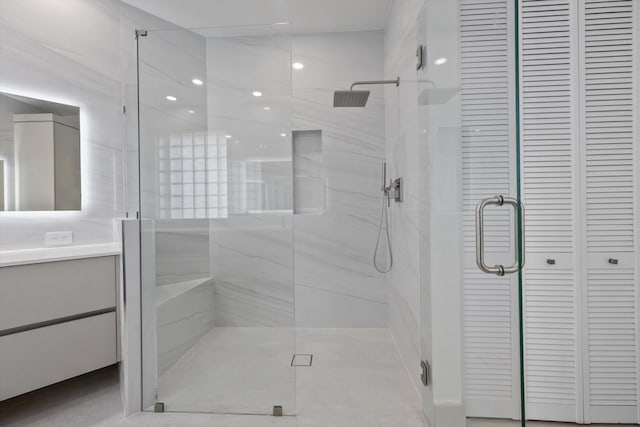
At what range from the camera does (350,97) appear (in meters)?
2.46

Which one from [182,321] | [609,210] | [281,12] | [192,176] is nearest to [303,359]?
[182,321]

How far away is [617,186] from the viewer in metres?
1.54

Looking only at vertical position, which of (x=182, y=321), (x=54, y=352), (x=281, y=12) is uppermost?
(x=281, y=12)

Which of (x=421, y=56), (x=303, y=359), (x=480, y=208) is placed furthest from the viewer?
(x=303, y=359)

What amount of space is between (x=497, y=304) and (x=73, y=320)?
2119 mm

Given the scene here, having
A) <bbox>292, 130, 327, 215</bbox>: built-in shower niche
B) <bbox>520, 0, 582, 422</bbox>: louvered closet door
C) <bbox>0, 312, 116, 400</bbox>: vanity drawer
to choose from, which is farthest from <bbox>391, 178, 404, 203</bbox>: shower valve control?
<bbox>0, 312, 116, 400</bbox>: vanity drawer

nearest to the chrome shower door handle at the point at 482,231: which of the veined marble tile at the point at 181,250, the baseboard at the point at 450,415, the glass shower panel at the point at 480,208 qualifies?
the glass shower panel at the point at 480,208

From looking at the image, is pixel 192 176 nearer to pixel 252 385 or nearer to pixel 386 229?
pixel 252 385

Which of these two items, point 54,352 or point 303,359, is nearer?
point 54,352

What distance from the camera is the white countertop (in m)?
1.77

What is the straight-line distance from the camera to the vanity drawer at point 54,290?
1.72 meters

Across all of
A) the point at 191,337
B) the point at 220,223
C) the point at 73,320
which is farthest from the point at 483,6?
the point at 73,320

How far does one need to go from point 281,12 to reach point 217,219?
1.99 metres

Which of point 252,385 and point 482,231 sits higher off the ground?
point 482,231
